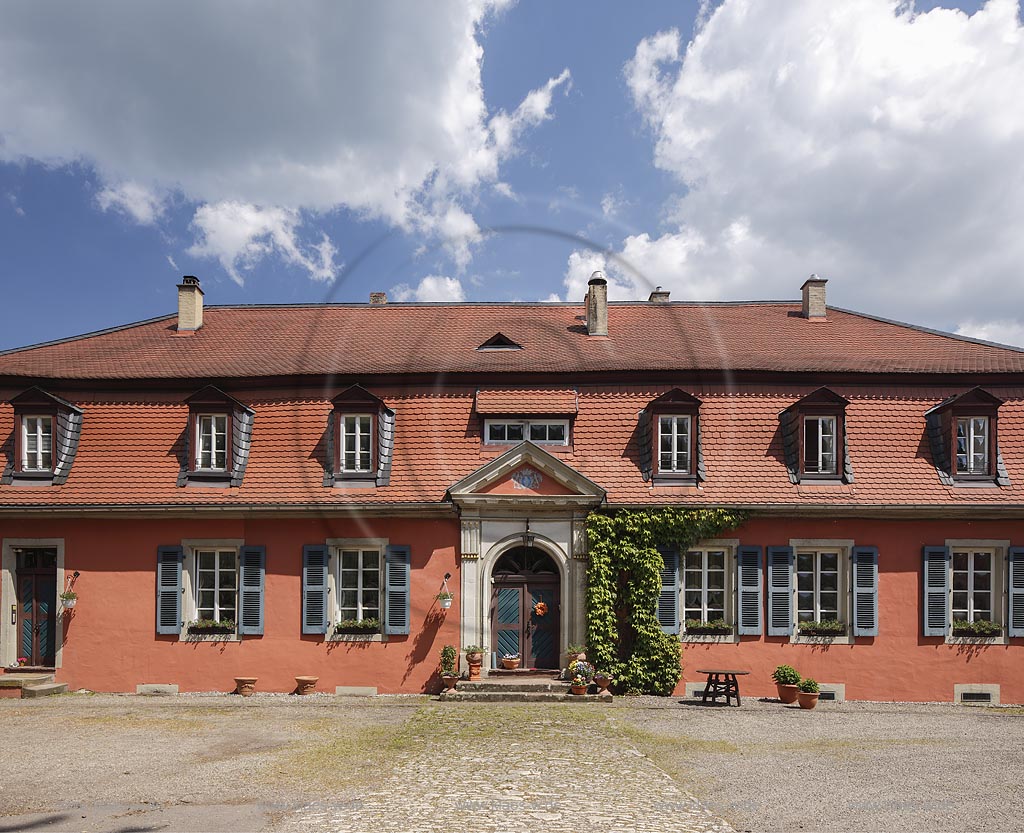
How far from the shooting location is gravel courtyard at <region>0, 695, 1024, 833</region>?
830 cm

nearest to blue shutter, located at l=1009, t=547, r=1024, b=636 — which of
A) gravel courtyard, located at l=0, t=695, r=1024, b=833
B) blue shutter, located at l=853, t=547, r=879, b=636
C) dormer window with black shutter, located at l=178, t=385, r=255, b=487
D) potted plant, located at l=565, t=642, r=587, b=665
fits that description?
gravel courtyard, located at l=0, t=695, r=1024, b=833

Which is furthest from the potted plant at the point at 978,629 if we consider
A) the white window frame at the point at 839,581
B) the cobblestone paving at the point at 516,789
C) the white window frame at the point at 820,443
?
the cobblestone paving at the point at 516,789

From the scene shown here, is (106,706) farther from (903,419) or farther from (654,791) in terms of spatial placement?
(903,419)

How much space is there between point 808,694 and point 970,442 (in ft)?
21.4

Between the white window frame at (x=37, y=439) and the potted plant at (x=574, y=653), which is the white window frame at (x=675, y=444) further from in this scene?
the white window frame at (x=37, y=439)

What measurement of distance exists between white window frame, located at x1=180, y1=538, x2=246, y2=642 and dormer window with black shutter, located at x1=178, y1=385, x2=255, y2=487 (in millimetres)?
1226

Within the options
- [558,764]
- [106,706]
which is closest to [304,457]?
[106,706]

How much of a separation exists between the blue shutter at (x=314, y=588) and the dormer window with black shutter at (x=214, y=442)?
7.37ft

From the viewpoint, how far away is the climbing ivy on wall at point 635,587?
1622 cm

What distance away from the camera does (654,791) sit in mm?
9180

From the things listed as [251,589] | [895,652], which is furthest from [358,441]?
[895,652]

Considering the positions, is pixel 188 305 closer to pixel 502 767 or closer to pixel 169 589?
pixel 169 589

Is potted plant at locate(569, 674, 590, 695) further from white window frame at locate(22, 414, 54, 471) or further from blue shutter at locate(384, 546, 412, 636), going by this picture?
white window frame at locate(22, 414, 54, 471)

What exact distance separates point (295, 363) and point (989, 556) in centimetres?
1562
